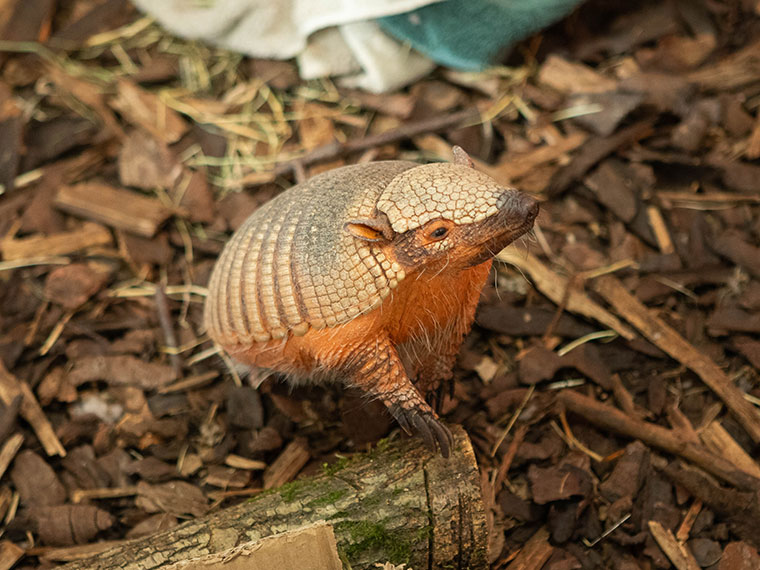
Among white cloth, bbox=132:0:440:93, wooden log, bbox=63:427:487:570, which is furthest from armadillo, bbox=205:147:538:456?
white cloth, bbox=132:0:440:93

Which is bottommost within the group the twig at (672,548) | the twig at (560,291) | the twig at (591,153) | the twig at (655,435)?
the twig at (672,548)

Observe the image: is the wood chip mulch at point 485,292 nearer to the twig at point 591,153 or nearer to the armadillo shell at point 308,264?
the twig at point 591,153

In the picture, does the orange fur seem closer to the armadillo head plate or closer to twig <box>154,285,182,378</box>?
the armadillo head plate

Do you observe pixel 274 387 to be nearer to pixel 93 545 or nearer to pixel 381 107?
pixel 93 545

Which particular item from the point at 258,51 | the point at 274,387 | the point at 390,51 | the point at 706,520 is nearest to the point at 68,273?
the point at 274,387

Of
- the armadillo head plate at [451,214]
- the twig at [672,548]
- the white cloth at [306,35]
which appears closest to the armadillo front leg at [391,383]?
the armadillo head plate at [451,214]

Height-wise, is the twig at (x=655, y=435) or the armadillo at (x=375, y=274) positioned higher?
the armadillo at (x=375, y=274)

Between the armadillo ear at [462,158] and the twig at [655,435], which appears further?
the twig at [655,435]
